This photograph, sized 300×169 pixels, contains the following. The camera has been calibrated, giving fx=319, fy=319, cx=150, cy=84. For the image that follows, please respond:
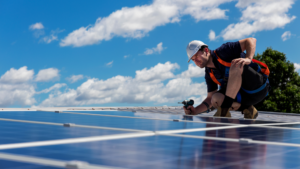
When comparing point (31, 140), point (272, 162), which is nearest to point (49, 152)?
point (31, 140)

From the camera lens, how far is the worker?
300 inches

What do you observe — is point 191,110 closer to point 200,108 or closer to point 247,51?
point 200,108

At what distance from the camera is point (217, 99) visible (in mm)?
8477

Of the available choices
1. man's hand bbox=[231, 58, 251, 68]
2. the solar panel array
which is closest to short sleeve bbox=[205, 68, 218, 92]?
man's hand bbox=[231, 58, 251, 68]

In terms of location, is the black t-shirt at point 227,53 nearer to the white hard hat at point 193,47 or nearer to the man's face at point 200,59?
the man's face at point 200,59

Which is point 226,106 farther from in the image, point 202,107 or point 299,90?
point 299,90

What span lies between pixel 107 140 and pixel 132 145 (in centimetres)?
45

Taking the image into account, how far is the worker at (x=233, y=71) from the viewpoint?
25.0 feet

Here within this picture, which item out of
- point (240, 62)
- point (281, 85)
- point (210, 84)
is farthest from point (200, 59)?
point (281, 85)

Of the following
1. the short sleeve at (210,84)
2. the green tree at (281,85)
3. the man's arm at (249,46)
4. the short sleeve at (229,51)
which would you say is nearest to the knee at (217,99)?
the short sleeve at (210,84)

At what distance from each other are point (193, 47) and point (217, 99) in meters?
1.58

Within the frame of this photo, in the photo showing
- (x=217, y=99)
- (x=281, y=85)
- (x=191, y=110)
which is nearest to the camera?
(x=217, y=99)

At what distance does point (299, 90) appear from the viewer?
101 feet

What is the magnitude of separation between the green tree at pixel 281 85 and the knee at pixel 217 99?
22.3m
